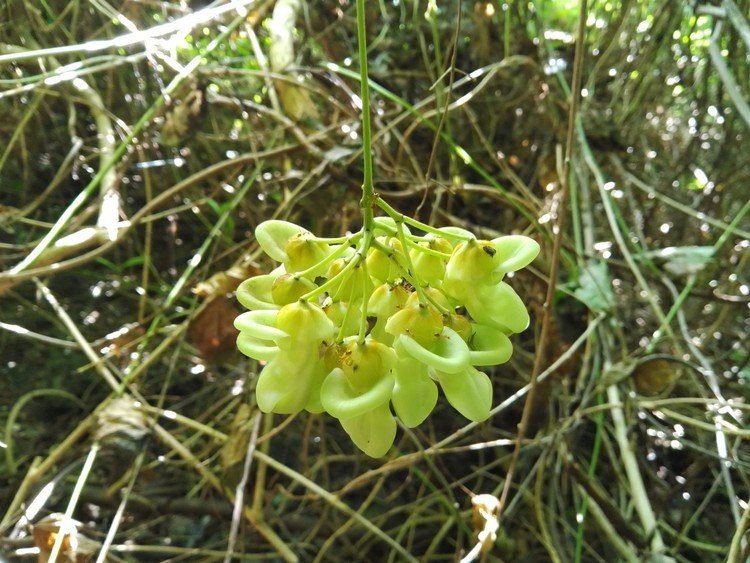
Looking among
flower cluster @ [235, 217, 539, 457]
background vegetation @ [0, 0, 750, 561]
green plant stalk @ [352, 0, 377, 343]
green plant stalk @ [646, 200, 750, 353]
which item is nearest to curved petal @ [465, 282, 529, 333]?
flower cluster @ [235, 217, 539, 457]

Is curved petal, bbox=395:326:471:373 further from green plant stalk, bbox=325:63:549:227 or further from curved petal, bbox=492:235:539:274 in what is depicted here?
green plant stalk, bbox=325:63:549:227

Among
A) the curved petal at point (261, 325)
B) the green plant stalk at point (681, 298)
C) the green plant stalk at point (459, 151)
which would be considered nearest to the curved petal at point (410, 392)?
the curved petal at point (261, 325)

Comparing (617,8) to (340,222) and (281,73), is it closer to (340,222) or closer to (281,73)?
(281,73)

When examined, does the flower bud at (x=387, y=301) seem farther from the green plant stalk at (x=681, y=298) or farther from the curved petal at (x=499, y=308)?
the green plant stalk at (x=681, y=298)

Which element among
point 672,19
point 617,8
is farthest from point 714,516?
point 617,8

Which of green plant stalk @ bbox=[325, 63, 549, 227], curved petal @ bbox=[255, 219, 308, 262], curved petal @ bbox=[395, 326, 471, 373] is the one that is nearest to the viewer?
curved petal @ bbox=[395, 326, 471, 373]

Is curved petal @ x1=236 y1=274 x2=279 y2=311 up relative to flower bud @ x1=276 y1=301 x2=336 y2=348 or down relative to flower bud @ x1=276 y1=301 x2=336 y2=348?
down
